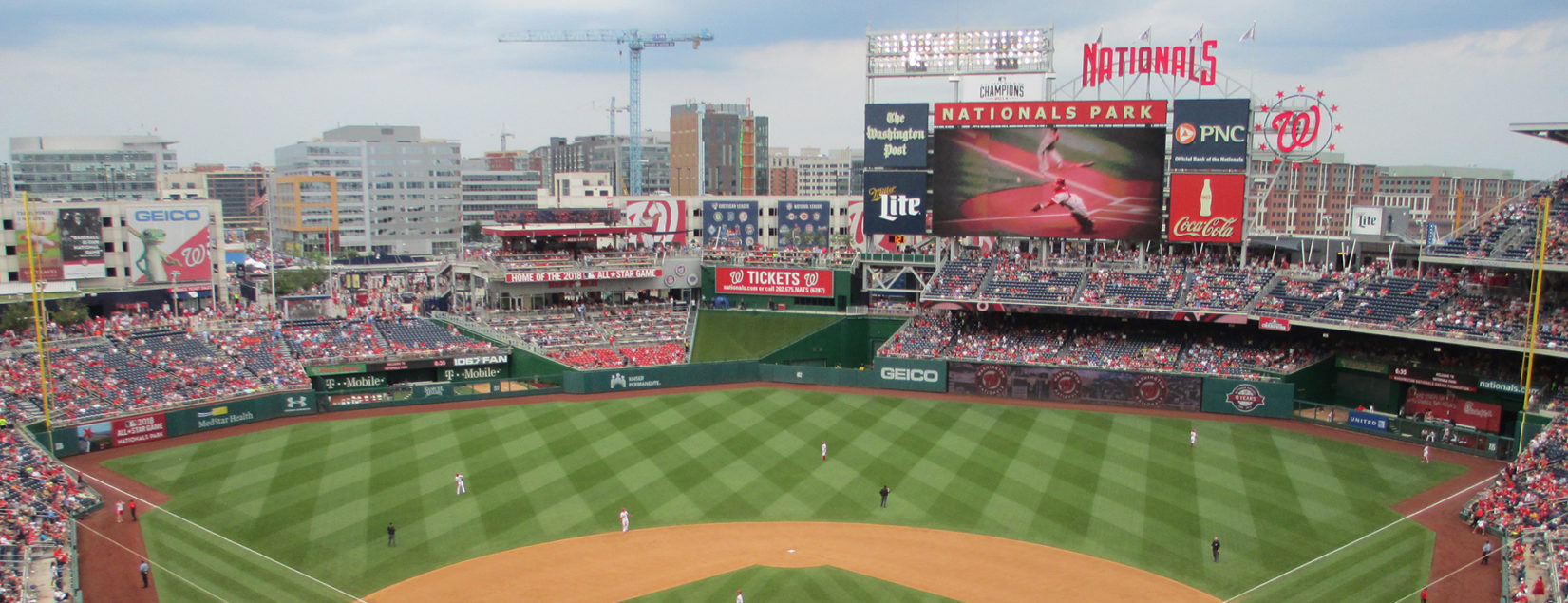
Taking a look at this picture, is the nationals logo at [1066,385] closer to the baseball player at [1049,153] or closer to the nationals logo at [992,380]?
the nationals logo at [992,380]

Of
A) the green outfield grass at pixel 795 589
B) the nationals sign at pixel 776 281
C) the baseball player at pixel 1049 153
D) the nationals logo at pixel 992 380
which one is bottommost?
the green outfield grass at pixel 795 589

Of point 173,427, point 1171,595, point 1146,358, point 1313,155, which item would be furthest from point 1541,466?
point 173,427

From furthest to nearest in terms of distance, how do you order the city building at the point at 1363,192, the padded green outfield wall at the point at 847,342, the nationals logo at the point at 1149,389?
the city building at the point at 1363,192
the padded green outfield wall at the point at 847,342
the nationals logo at the point at 1149,389

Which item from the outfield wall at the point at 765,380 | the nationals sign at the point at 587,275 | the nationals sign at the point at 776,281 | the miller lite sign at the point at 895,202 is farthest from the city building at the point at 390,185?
the miller lite sign at the point at 895,202

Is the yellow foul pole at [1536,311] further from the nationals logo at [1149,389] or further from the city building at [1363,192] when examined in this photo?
the city building at [1363,192]

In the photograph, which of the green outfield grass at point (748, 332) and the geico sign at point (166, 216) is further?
the green outfield grass at point (748, 332)

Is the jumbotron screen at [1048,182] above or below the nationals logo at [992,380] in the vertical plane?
above

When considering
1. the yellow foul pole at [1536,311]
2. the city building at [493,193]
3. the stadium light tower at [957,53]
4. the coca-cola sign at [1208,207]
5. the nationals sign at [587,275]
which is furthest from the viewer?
the city building at [493,193]

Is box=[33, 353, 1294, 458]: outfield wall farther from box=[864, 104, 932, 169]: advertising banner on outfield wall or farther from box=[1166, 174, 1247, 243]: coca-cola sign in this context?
box=[864, 104, 932, 169]: advertising banner on outfield wall
